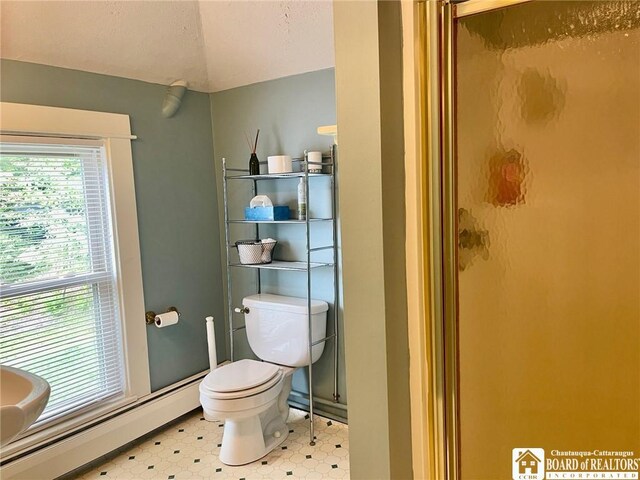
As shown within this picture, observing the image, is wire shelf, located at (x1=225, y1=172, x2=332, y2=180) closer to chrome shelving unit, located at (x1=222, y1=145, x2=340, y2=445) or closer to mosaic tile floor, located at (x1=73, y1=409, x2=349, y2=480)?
chrome shelving unit, located at (x1=222, y1=145, x2=340, y2=445)

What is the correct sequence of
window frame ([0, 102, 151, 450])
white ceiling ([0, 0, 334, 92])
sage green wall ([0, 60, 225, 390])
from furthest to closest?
sage green wall ([0, 60, 225, 390]) → window frame ([0, 102, 151, 450]) → white ceiling ([0, 0, 334, 92])

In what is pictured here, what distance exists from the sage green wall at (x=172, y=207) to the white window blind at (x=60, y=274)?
0.21 meters

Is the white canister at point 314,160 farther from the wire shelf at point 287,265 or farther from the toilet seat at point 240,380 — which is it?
the toilet seat at point 240,380

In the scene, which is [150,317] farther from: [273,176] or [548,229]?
[548,229]

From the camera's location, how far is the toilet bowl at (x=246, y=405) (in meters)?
2.21

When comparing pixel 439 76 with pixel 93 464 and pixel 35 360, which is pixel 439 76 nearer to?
pixel 35 360

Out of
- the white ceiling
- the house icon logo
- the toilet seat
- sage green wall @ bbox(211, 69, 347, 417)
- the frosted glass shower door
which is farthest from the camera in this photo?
sage green wall @ bbox(211, 69, 347, 417)

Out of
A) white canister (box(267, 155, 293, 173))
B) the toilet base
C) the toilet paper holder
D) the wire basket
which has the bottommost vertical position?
the toilet base

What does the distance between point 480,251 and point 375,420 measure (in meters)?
0.46

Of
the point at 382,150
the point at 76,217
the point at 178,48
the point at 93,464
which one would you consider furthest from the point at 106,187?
the point at 382,150

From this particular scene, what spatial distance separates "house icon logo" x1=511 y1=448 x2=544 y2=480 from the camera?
110 cm

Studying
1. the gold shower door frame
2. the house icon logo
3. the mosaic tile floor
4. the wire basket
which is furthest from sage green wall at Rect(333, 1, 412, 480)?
the wire basket

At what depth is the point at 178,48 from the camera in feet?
7.80

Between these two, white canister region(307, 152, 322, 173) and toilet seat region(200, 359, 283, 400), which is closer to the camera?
toilet seat region(200, 359, 283, 400)
